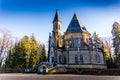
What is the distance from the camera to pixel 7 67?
25.1 metres

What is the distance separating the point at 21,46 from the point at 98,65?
12168mm

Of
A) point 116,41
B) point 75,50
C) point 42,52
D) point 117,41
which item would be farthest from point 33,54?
point 117,41

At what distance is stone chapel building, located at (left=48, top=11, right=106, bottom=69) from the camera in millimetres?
20078

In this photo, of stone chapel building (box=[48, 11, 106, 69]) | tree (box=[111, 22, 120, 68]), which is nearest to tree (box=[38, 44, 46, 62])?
stone chapel building (box=[48, 11, 106, 69])

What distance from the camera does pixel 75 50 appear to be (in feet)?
67.3

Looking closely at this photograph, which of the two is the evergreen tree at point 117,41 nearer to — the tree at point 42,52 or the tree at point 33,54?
the tree at point 42,52

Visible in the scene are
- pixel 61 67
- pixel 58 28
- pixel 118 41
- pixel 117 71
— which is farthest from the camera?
pixel 58 28

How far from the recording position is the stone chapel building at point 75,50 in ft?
65.9

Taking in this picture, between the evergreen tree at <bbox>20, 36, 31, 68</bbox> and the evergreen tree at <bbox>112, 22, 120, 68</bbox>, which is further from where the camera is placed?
the evergreen tree at <bbox>20, 36, 31, 68</bbox>

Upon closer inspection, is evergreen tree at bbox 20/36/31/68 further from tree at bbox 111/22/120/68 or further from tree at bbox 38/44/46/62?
tree at bbox 111/22/120/68

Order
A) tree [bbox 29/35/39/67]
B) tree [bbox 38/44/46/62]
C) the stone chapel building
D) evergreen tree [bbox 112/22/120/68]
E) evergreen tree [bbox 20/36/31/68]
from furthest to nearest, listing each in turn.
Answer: tree [bbox 38/44/46/62]
tree [bbox 29/35/39/67]
evergreen tree [bbox 20/36/31/68]
evergreen tree [bbox 112/22/120/68]
the stone chapel building

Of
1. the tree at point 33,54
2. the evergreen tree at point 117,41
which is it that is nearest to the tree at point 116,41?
the evergreen tree at point 117,41

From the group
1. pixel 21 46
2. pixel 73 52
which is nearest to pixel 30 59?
pixel 21 46

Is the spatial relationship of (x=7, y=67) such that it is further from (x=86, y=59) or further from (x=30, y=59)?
(x=86, y=59)
